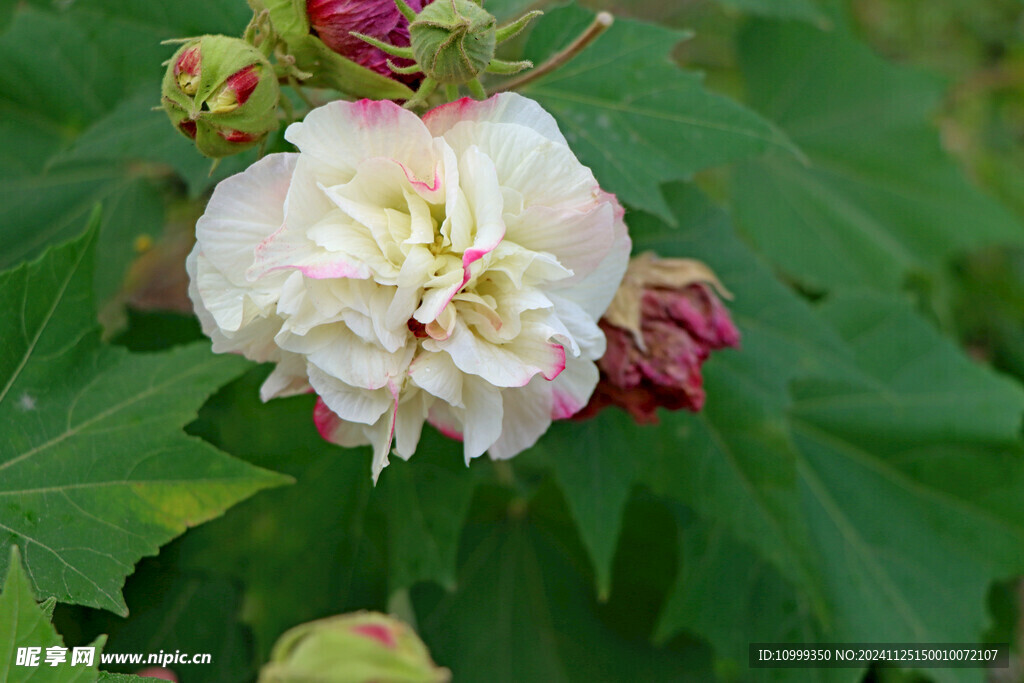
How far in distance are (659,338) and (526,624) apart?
48 cm

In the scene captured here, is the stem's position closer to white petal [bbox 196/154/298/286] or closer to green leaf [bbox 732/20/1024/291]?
white petal [bbox 196/154/298/286]

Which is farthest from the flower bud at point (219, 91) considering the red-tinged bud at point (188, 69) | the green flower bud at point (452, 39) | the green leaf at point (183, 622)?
the green leaf at point (183, 622)

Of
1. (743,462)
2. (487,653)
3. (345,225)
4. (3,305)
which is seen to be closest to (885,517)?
(743,462)

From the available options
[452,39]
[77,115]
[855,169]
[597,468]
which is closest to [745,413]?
[597,468]

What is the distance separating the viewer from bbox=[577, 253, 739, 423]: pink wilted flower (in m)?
0.66

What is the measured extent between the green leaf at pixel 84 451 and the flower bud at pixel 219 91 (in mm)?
162

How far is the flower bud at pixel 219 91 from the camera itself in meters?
0.52

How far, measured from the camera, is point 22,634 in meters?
0.47

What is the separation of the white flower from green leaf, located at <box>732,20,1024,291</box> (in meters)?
0.79

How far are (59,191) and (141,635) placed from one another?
0.51 m

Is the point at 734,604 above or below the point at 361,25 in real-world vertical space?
below

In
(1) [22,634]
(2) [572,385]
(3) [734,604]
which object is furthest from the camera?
(3) [734,604]

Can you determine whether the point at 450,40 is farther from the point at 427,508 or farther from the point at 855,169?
the point at 855,169

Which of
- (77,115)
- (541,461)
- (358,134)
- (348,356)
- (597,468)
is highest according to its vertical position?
(358,134)
